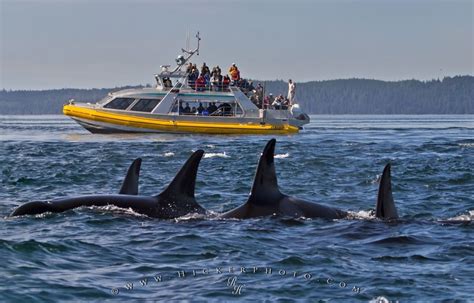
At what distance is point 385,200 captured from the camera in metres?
15.7

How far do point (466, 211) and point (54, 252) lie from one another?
957 centimetres

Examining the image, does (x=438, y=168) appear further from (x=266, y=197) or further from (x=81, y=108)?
(x=81, y=108)

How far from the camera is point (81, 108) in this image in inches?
2276

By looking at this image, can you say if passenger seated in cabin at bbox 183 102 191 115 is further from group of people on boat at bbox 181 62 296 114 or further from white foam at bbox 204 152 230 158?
white foam at bbox 204 152 230 158

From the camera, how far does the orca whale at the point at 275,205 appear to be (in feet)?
51.2

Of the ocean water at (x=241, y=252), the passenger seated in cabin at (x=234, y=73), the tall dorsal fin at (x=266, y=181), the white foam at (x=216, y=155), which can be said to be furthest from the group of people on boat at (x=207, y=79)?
the tall dorsal fin at (x=266, y=181)

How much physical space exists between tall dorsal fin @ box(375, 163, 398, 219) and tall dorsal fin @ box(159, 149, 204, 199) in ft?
9.88

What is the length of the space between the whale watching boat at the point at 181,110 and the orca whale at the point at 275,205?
39.8m

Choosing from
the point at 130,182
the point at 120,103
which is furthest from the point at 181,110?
the point at 130,182

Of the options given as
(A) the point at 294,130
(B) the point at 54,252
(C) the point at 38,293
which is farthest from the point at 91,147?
(C) the point at 38,293

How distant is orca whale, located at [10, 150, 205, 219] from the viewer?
16578 mm

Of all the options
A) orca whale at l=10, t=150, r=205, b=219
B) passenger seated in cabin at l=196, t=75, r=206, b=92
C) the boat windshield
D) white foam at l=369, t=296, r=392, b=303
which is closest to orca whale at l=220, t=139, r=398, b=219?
orca whale at l=10, t=150, r=205, b=219

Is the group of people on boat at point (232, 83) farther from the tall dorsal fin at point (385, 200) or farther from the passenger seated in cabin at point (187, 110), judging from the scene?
the tall dorsal fin at point (385, 200)

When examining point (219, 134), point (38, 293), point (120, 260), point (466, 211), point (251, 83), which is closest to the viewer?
point (38, 293)
